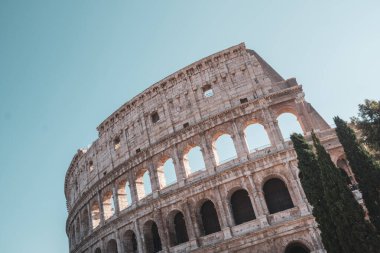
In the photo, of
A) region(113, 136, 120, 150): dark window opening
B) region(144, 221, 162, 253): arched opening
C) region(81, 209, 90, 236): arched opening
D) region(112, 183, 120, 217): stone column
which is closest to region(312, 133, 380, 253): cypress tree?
region(144, 221, 162, 253): arched opening

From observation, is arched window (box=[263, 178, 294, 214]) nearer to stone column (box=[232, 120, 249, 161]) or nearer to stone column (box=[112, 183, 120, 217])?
stone column (box=[232, 120, 249, 161])

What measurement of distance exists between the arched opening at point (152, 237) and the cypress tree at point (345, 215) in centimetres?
1011

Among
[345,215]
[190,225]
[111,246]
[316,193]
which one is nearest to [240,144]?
[190,225]

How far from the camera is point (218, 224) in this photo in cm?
1628

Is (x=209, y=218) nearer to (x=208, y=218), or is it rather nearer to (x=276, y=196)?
(x=208, y=218)

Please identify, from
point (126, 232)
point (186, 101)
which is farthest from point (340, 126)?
point (126, 232)

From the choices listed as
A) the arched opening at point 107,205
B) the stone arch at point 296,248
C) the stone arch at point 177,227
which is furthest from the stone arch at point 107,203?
the stone arch at point 296,248

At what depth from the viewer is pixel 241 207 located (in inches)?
631

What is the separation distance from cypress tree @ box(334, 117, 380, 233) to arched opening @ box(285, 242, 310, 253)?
393cm

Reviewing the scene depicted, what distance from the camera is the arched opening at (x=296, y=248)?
562 inches

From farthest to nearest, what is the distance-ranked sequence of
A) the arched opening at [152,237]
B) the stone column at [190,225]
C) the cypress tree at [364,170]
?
1. the arched opening at [152,237]
2. the stone column at [190,225]
3. the cypress tree at [364,170]

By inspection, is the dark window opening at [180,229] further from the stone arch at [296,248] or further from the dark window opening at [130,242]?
the stone arch at [296,248]

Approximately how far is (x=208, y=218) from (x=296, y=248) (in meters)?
4.41

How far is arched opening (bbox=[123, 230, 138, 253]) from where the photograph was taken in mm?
18328
